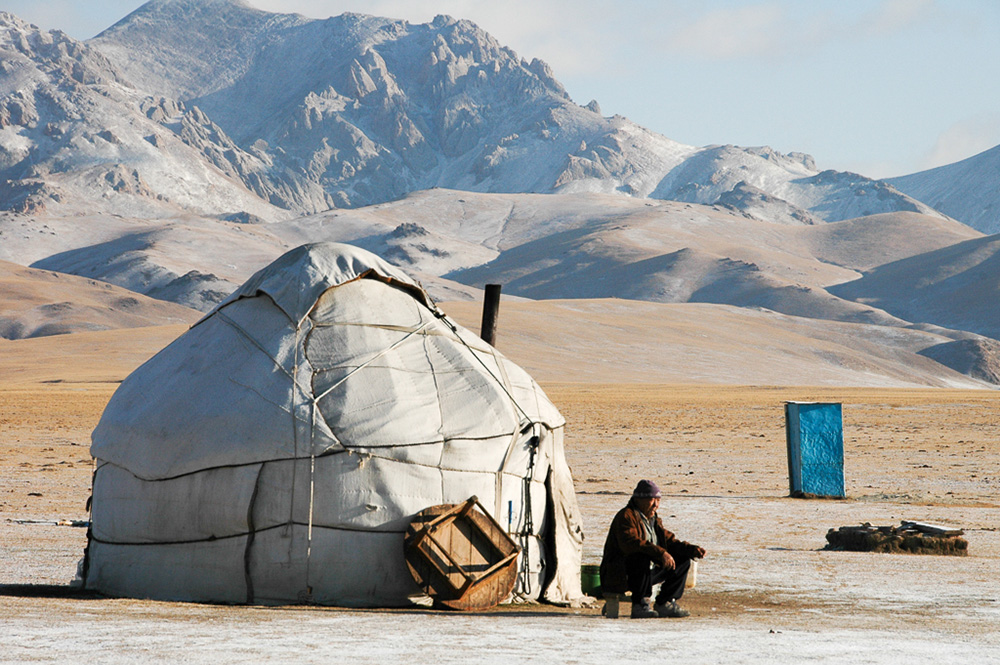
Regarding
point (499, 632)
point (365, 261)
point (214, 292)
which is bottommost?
point (499, 632)

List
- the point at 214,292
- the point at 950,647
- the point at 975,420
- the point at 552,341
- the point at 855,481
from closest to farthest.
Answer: the point at 950,647 < the point at 855,481 < the point at 975,420 < the point at 552,341 < the point at 214,292

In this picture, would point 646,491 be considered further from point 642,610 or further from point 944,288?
point 944,288

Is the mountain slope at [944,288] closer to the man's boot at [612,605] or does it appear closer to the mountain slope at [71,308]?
the mountain slope at [71,308]

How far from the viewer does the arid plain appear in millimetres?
6223

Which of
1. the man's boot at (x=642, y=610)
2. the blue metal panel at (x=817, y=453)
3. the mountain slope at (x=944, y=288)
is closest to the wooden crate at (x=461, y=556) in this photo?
the man's boot at (x=642, y=610)

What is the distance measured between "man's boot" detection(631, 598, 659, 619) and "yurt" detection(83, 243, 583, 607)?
1.26 metres

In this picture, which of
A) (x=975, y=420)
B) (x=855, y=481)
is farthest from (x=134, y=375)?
(x=975, y=420)

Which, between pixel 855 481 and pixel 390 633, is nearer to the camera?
pixel 390 633

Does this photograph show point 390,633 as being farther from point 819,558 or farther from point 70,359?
point 70,359

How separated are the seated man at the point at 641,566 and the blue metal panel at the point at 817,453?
9.28 m

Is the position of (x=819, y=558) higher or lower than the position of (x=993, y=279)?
lower

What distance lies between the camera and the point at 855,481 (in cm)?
1931

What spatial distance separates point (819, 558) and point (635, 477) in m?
8.13

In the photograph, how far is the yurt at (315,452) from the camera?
26.5 feet
